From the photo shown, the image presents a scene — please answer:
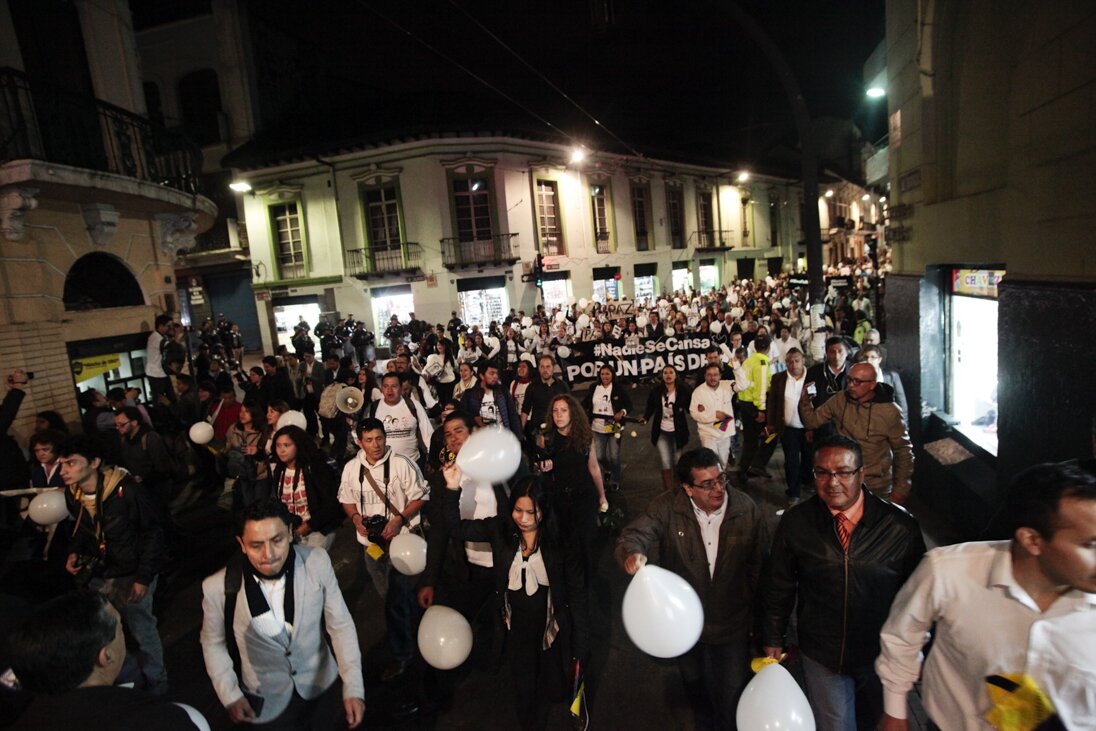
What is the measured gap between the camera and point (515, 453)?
3844 mm

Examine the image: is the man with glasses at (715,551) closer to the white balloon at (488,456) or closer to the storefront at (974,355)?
the white balloon at (488,456)

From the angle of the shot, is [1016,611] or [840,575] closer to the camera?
[1016,611]

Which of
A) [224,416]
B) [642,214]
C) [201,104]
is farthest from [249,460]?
[642,214]

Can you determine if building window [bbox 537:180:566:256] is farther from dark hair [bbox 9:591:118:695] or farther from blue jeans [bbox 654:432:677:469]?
dark hair [bbox 9:591:118:695]

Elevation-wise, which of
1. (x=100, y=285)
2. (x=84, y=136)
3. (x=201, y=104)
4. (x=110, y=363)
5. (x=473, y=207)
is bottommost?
(x=110, y=363)

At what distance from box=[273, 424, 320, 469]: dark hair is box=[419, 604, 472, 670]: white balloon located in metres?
1.57

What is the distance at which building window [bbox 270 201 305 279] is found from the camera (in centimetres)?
2416

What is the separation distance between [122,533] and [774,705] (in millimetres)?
4097

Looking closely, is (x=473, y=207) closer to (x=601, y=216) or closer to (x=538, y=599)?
(x=601, y=216)

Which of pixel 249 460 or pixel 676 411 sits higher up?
pixel 249 460

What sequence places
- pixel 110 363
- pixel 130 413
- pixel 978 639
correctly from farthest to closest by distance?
pixel 110 363
pixel 130 413
pixel 978 639

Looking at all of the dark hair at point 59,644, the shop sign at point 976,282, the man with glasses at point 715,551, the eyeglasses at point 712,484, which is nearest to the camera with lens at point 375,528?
the man with glasses at point 715,551

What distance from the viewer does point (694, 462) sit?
2.94 metres

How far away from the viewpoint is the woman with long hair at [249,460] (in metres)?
4.69
